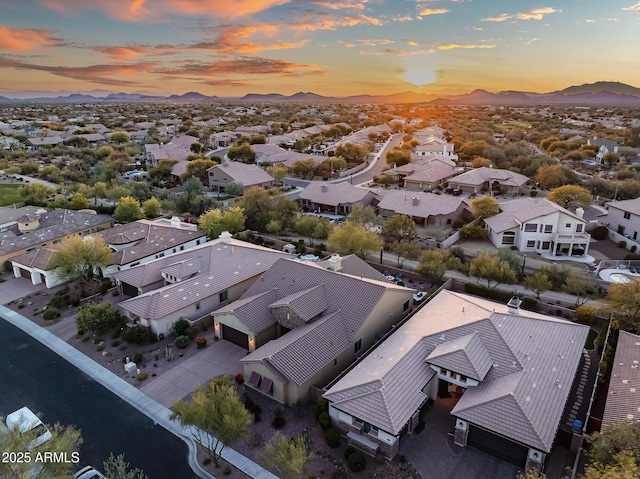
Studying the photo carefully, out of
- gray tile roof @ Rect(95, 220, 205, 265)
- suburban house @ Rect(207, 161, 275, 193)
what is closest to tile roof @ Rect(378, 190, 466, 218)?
suburban house @ Rect(207, 161, 275, 193)

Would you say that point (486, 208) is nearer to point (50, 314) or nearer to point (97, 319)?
point (97, 319)

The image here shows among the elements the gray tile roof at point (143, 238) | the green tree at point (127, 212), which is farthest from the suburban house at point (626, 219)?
the green tree at point (127, 212)

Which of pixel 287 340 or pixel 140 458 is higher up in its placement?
pixel 287 340

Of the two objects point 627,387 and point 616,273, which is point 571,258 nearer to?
point 616,273

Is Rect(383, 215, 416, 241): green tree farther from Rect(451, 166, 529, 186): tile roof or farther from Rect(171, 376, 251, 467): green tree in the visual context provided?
Rect(171, 376, 251, 467): green tree

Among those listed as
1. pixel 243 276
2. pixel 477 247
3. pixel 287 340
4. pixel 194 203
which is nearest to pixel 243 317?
pixel 287 340

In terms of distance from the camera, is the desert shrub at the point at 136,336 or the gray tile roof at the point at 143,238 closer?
the desert shrub at the point at 136,336

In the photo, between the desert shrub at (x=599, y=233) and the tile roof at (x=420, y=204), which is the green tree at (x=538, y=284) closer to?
the desert shrub at (x=599, y=233)
